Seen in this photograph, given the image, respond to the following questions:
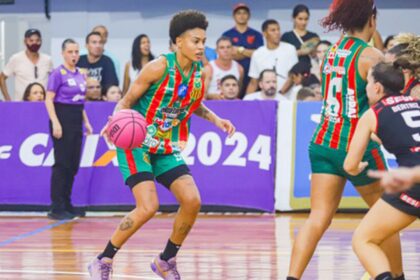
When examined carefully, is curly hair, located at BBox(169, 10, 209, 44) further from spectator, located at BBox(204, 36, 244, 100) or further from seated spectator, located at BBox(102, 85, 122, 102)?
spectator, located at BBox(204, 36, 244, 100)

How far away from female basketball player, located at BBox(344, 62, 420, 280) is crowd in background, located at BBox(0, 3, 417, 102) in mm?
8457

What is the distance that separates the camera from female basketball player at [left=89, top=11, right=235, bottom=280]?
29.5ft

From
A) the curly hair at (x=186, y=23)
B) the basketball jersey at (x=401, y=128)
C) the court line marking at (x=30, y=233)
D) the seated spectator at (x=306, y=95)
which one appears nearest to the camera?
the basketball jersey at (x=401, y=128)

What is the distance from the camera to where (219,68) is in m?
16.4

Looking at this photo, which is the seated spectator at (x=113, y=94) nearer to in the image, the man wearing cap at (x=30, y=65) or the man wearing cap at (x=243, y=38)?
the man wearing cap at (x=30, y=65)

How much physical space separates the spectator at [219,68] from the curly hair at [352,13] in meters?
8.09

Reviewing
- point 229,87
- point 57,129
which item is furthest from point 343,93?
point 229,87

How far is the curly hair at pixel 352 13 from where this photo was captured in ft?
26.5

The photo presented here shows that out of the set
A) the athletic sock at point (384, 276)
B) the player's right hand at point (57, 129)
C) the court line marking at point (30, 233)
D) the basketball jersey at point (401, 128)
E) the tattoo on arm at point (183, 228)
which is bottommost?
the court line marking at point (30, 233)

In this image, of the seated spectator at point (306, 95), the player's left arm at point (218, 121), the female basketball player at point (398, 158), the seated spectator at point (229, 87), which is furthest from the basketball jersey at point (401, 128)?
the seated spectator at point (229, 87)

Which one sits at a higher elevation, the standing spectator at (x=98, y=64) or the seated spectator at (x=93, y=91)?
the standing spectator at (x=98, y=64)

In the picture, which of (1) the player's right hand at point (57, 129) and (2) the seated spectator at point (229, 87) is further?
(2) the seated spectator at point (229, 87)

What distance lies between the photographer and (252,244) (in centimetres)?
1210

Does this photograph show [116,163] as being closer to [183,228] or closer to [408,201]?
[183,228]
